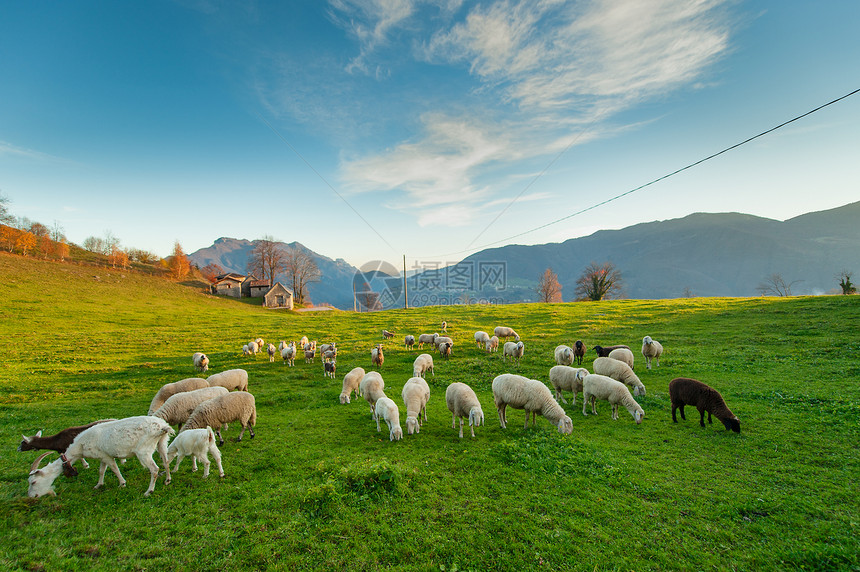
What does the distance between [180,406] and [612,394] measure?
14329mm

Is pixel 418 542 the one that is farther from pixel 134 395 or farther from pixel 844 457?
pixel 134 395

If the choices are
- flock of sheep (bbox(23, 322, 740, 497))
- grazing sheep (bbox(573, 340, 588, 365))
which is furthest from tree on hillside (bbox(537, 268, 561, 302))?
flock of sheep (bbox(23, 322, 740, 497))

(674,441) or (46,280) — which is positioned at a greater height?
(46,280)

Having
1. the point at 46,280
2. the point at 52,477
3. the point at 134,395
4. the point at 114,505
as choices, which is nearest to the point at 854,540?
the point at 114,505

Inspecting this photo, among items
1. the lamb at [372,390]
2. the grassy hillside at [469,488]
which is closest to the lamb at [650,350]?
the grassy hillside at [469,488]

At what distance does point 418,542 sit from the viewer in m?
5.40

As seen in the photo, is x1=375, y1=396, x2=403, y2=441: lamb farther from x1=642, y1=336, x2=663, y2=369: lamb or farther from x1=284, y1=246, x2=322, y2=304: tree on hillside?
x1=284, y1=246, x2=322, y2=304: tree on hillside

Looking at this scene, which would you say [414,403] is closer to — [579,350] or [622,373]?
[622,373]

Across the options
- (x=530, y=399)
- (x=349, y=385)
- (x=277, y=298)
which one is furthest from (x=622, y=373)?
(x=277, y=298)

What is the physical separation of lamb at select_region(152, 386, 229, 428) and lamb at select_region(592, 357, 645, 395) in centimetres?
1492

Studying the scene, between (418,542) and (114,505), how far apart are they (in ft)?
21.1

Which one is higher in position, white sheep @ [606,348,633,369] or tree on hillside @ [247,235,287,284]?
tree on hillside @ [247,235,287,284]

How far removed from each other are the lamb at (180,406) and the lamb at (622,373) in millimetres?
14922

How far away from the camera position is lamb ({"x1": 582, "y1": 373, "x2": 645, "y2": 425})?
10.9 m
